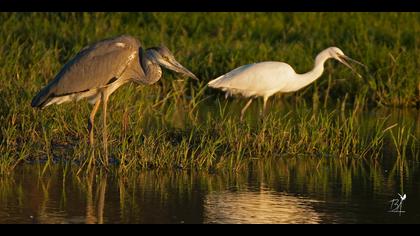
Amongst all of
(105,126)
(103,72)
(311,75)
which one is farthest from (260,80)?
(105,126)

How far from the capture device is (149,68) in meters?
10.2

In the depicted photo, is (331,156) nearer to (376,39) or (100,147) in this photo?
(100,147)

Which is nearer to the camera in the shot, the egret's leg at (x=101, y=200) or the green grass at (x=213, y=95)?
the egret's leg at (x=101, y=200)

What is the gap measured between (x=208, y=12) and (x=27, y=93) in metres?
7.13

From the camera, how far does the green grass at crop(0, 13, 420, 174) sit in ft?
31.6

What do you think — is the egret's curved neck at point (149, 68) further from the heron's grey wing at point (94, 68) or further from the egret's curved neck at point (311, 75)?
the egret's curved neck at point (311, 75)

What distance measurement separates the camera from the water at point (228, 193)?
7398 millimetres

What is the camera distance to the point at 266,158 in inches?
389

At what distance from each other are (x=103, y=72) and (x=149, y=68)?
510mm

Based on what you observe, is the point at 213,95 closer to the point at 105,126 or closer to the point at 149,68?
the point at 149,68

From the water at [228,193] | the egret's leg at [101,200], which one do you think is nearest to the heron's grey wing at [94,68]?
the water at [228,193]

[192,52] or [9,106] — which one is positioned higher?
[192,52]
